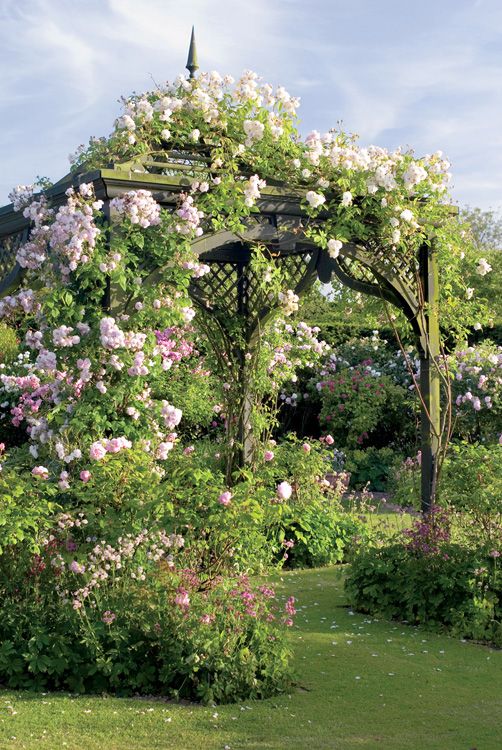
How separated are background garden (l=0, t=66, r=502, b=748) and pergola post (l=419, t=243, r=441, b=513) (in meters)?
0.11

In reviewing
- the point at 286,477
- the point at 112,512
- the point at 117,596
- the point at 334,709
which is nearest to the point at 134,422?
the point at 112,512

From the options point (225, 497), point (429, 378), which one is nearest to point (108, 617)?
point (225, 497)

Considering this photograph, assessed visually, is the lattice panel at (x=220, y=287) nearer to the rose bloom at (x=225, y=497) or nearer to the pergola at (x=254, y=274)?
the pergola at (x=254, y=274)

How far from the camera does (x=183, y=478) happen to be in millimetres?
5137

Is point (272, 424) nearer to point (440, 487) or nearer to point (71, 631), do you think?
point (440, 487)

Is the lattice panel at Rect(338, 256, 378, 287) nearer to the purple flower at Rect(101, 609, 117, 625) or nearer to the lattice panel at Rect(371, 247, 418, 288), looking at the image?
the lattice panel at Rect(371, 247, 418, 288)

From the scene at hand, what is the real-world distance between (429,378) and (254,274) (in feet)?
6.29

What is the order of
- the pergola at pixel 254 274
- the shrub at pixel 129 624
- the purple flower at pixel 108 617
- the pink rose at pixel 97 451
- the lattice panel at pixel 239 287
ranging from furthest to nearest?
the lattice panel at pixel 239 287, the pergola at pixel 254 274, the pink rose at pixel 97 451, the purple flower at pixel 108 617, the shrub at pixel 129 624

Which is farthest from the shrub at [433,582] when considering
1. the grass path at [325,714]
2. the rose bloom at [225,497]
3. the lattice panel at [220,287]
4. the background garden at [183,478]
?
the lattice panel at [220,287]

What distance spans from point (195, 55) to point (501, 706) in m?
5.38

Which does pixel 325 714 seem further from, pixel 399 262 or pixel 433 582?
pixel 399 262

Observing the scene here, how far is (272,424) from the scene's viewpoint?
8984 mm

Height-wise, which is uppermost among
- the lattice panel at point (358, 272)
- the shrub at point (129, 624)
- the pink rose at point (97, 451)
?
the lattice panel at point (358, 272)

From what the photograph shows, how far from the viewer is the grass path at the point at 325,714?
13.3 feet
